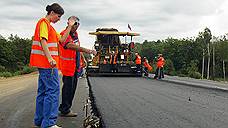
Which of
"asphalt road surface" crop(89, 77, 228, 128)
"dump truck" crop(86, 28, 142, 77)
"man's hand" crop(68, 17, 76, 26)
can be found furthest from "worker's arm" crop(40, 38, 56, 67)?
"dump truck" crop(86, 28, 142, 77)

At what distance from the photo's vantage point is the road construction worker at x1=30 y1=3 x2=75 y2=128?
4.71 meters

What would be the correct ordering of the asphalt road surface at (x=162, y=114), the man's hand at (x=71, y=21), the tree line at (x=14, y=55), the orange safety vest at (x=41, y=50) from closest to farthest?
the orange safety vest at (x=41, y=50)
the asphalt road surface at (x=162, y=114)
the man's hand at (x=71, y=21)
the tree line at (x=14, y=55)

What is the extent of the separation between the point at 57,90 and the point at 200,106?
3.53 metres

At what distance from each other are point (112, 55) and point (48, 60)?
1698 centimetres

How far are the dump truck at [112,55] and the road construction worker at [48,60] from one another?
15.8 metres

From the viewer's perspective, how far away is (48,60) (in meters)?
4.67

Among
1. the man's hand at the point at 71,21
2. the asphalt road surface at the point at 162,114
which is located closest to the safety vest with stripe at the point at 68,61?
the man's hand at the point at 71,21

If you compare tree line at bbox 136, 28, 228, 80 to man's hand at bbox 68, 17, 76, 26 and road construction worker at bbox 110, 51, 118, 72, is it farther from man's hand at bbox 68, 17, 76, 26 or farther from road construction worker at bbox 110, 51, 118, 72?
man's hand at bbox 68, 17, 76, 26

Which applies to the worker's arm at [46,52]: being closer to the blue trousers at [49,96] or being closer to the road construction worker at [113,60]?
the blue trousers at [49,96]

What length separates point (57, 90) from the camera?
491cm

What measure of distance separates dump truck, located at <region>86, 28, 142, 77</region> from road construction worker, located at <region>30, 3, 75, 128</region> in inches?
621

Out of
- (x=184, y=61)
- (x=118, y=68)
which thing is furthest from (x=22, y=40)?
(x=118, y=68)

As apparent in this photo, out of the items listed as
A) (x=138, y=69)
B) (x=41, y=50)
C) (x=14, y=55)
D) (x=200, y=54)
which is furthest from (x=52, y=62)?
(x=200, y=54)

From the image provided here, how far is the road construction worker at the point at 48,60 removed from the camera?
4.71 meters
